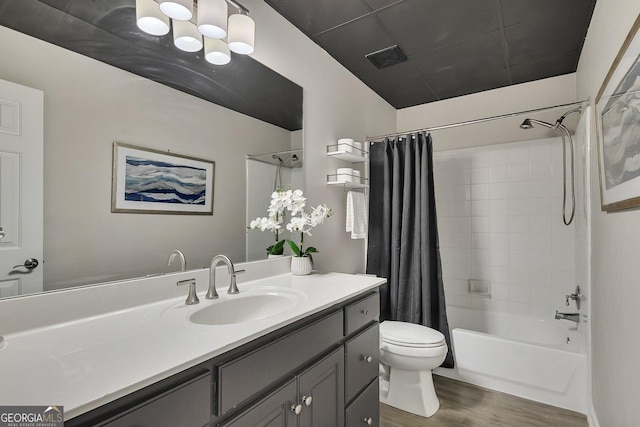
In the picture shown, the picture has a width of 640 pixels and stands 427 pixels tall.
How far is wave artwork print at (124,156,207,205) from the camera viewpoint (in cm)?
113

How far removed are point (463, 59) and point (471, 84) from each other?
18.2 inches

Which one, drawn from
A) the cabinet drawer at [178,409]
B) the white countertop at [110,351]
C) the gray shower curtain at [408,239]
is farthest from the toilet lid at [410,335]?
the cabinet drawer at [178,409]

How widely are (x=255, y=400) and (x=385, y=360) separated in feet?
4.18

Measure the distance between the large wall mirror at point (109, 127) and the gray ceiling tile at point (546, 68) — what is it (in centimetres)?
217

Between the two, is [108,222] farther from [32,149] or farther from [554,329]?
[554,329]

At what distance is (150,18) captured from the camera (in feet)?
3.91

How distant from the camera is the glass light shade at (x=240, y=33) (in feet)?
4.64

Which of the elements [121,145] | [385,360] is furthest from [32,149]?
[385,360]

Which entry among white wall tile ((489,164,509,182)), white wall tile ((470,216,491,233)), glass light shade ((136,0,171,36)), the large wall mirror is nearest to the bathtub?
white wall tile ((470,216,491,233))

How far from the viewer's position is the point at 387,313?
93.5 inches

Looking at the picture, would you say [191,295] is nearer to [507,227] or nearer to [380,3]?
[380,3]

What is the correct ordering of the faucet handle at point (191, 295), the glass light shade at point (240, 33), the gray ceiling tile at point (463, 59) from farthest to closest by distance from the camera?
the gray ceiling tile at point (463, 59) → the glass light shade at point (240, 33) → the faucet handle at point (191, 295)

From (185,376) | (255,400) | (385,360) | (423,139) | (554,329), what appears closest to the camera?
(185,376)

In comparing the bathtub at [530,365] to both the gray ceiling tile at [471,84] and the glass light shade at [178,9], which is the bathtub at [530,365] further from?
the glass light shade at [178,9]
